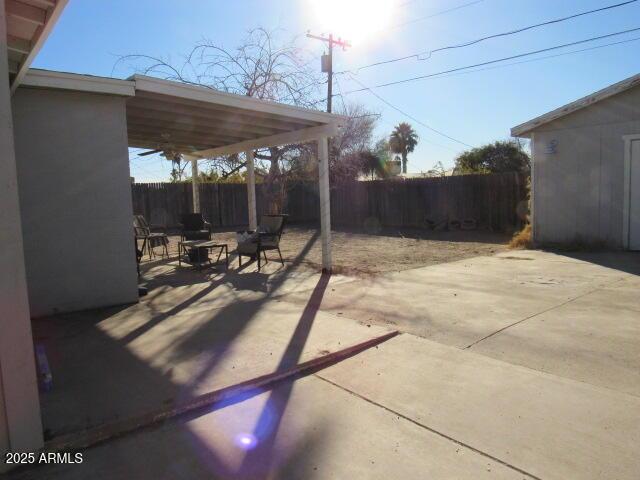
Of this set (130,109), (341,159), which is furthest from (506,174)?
(130,109)

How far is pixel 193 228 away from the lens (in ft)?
35.2

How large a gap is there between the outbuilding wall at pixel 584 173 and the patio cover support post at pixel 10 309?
35.4 feet

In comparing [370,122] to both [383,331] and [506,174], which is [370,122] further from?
[383,331]

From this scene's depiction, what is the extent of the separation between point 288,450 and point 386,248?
31.1 ft

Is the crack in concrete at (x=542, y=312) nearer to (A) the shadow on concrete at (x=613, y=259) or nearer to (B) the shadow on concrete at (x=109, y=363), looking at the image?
(A) the shadow on concrete at (x=613, y=259)

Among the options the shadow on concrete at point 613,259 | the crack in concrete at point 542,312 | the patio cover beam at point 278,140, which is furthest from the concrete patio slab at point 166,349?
the shadow on concrete at point 613,259

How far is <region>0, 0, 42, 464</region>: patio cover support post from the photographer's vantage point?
7.50ft

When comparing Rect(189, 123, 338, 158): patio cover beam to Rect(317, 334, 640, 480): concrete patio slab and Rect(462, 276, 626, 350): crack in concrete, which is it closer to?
Rect(462, 276, 626, 350): crack in concrete

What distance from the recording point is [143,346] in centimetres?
422

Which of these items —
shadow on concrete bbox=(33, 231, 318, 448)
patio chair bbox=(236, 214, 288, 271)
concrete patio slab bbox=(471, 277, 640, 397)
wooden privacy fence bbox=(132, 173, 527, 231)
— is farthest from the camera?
wooden privacy fence bbox=(132, 173, 527, 231)

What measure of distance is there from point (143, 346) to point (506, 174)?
13.8 m

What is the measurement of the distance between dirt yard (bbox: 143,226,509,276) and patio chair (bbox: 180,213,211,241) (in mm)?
987

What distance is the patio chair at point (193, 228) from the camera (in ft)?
34.1

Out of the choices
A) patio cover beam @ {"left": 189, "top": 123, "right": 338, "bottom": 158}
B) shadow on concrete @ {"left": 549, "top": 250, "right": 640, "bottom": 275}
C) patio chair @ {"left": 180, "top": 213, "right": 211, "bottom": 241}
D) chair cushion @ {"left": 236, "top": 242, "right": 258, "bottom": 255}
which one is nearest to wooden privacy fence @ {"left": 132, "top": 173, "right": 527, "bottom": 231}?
shadow on concrete @ {"left": 549, "top": 250, "right": 640, "bottom": 275}
